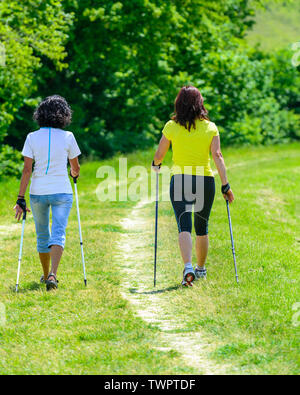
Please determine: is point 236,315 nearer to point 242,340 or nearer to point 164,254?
point 242,340

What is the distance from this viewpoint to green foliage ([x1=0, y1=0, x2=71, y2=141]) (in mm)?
17781

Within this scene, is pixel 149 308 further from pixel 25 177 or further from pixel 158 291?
pixel 25 177

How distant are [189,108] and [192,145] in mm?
410

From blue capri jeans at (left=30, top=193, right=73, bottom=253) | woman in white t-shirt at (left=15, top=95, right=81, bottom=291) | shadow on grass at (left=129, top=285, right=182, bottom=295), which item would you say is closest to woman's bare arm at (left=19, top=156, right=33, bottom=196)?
woman in white t-shirt at (left=15, top=95, right=81, bottom=291)

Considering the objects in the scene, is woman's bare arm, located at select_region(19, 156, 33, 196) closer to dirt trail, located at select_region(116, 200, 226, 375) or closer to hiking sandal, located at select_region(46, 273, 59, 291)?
hiking sandal, located at select_region(46, 273, 59, 291)

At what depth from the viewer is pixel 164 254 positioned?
1002 cm

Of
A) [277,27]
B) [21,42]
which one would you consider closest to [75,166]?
[21,42]

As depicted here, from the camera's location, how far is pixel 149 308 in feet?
23.9

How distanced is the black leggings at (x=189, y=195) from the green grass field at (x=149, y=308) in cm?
80

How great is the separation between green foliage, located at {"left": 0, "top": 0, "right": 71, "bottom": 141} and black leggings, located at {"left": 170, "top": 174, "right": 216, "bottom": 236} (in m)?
10.7

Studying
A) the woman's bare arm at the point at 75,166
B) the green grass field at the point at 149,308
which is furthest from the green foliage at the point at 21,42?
the woman's bare arm at the point at 75,166

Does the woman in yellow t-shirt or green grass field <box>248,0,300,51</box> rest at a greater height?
green grass field <box>248,0,300,51</box>

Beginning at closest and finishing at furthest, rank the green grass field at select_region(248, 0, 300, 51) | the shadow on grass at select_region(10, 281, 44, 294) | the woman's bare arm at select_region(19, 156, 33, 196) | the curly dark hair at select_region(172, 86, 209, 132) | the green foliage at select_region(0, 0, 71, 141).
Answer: the curly dark hair at select_region(172, 86, 209, 132) < the woman's bare arm at select_region(19, 156, 33, 196) < the shadow on grass at select_region(10, 281, 44, 294) < the green foliage at select_region(0, 0, 71, 141) < the green grass field at select_region(248, 0, 300, 51)

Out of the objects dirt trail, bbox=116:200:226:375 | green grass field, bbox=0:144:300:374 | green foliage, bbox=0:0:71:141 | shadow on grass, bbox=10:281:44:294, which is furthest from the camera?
green foliage, bbox=0:0:71:141
